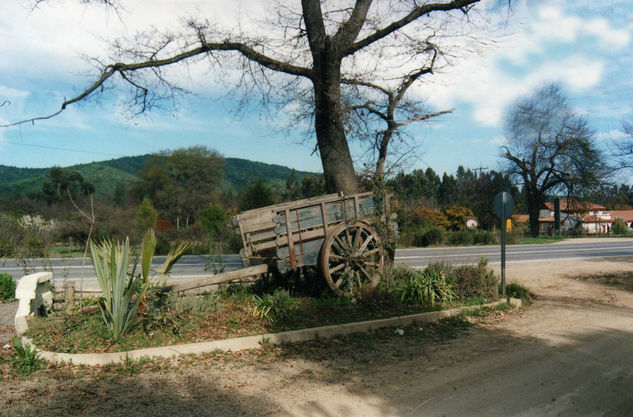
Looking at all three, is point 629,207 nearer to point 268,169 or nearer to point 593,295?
point 268,169

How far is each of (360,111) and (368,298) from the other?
5242mm

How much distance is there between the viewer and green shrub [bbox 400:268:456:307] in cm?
922

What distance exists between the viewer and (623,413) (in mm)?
4590

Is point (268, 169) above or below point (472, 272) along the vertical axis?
above

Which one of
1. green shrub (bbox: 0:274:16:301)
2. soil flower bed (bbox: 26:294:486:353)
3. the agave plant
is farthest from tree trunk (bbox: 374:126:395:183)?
green shrub (bbox: 0:274:16:301)

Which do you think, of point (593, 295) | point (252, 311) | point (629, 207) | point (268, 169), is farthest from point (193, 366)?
point (268, 169)

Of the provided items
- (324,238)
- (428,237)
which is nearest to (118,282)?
(324,238)

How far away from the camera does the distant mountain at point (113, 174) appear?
Answer: 317ft

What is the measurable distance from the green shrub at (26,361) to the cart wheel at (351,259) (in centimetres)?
440

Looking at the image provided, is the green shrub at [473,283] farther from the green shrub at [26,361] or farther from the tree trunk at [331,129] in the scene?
the green shrub at [26,361]

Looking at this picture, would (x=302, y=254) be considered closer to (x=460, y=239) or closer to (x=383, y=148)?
(x=383, y=148)

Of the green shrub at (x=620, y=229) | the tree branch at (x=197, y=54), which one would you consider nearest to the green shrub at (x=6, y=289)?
the tree branch at (x=197, y=54)

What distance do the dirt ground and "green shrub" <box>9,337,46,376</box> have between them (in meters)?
0.24

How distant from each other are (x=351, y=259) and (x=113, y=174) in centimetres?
12007
